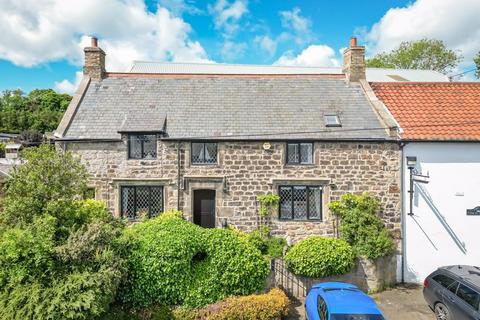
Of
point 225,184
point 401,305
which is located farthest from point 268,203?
point 401,305

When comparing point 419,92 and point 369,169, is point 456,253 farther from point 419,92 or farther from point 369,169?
point 419,92

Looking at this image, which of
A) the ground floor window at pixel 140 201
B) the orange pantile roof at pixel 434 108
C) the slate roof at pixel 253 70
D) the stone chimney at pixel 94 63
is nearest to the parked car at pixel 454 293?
the orange pantile roof at pixel 434 108

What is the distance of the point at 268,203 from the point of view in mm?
13375

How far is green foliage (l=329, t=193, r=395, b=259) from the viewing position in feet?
40.5

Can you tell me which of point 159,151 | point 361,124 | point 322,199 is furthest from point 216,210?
point 361,124

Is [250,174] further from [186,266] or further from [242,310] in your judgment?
[242,310]

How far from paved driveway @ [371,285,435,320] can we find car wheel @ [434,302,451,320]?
433mm

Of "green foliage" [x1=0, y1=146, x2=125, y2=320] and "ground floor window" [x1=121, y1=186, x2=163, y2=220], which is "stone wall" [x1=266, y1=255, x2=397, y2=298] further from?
"green foliage" [x1=0, y1=146, x2=125, y2=320]

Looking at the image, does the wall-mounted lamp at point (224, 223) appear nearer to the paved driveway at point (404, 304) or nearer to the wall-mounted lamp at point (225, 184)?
the wall-mounted lamp at point (225, 184)

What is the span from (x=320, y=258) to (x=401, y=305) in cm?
337

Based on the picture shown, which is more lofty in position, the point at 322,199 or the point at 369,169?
the point at 369,169

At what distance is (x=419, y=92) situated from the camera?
15688mm

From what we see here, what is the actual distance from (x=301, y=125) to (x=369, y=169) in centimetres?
354

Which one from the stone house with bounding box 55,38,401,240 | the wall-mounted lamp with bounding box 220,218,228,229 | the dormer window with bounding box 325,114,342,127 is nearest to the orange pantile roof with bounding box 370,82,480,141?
the stone house with bounding box 55,38,401,240
